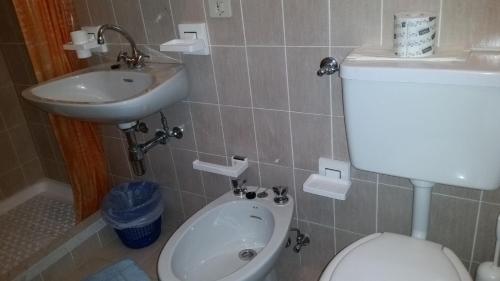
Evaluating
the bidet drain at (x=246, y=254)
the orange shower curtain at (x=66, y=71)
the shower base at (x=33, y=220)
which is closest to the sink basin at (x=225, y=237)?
the bidet drain at (x=246, y=254)

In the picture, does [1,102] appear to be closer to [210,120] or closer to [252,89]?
[210,120]

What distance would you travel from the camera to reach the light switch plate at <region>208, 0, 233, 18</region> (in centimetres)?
125

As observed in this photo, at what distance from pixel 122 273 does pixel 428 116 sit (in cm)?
137

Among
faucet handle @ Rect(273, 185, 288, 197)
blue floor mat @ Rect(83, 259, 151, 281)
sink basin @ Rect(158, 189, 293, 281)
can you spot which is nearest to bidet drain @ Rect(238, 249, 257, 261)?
sink basin @ Rect(158, 189, 293, 281)

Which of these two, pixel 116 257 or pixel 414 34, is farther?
pixel 116 257

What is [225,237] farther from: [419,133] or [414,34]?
[414,34]

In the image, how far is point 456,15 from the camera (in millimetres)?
967

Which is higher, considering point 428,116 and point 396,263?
point 428,116

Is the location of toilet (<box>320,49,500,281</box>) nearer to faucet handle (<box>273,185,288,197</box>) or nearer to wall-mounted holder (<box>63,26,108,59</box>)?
faucet handle (<box>273,185,288,197</box>)

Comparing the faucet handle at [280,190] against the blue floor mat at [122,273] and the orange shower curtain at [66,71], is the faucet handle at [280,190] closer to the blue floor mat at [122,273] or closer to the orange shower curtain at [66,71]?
the blue floor mat at [122,273]

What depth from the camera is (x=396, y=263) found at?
0.99 m

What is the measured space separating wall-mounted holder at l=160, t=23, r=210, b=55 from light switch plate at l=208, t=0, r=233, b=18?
66 millimetres

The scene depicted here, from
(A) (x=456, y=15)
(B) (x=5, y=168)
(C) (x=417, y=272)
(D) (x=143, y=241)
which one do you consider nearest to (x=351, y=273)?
(C) (x=417, y=272)

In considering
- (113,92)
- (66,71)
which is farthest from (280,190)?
(66,71)
